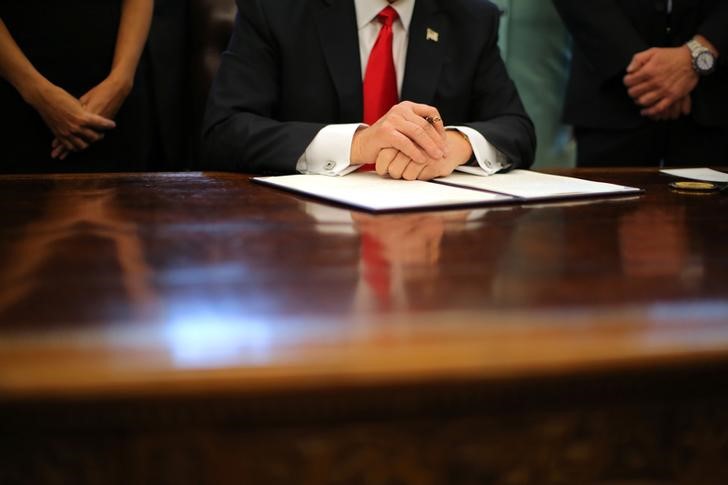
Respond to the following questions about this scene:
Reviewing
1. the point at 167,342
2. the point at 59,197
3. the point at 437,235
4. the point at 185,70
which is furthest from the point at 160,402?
the point at 185,70

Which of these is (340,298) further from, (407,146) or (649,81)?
(649,81)

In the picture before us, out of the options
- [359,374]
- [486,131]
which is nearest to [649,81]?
[486,131]

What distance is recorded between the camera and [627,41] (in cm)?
205

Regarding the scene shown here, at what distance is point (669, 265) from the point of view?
62 cm

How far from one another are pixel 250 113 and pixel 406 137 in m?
0.51

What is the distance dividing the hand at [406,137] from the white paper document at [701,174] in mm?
504

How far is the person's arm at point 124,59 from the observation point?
73.1 inches

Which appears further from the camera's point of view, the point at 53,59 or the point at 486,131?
the point at 53,59

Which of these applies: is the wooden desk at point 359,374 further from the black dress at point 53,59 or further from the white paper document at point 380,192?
the black dress at point 53,59

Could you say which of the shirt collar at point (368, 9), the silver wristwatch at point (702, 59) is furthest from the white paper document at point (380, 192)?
the silver wristwatch at point (702, 59)

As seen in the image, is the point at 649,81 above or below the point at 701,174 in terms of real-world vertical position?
above

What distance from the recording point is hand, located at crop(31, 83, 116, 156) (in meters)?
1.77

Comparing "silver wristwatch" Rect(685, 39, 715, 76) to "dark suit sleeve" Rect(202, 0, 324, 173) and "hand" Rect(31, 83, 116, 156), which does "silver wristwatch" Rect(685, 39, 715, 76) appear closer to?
"dark suit sleeve" Rect(202, 0, 324, 173)

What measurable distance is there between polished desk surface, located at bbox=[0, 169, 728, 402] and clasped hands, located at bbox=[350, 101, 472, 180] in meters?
0.32
